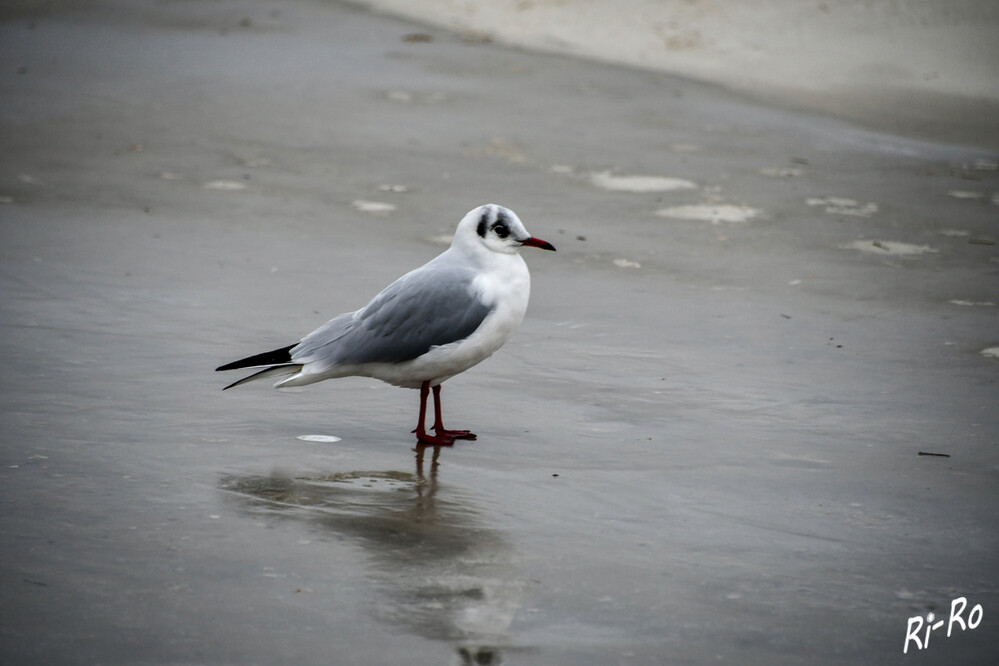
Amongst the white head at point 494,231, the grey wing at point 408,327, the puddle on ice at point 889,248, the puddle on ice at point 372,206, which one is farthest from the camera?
the puddle on ice at point 372,206

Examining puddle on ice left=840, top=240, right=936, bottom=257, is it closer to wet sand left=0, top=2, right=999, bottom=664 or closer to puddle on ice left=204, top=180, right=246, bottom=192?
wet sand left=0, top=2, right=999, bottom=664

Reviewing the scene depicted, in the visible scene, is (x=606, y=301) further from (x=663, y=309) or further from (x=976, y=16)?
(x=976, y=16)

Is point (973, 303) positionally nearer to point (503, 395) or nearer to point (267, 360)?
point (503, 395)

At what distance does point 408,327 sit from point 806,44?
14.5 metres

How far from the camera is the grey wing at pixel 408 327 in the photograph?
5074mm

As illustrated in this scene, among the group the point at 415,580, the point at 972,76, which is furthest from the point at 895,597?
the point at 972,76

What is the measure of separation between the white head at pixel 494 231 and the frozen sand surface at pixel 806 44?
8.91 meters

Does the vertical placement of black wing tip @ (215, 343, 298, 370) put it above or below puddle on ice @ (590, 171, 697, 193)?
below

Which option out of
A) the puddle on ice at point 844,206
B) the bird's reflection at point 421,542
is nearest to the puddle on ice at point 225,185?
the puddle on ice at point 844,206

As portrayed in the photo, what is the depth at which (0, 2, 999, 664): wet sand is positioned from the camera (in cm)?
362

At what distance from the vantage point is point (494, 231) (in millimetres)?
5246

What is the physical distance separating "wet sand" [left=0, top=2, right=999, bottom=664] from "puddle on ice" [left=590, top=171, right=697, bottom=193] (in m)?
0.05

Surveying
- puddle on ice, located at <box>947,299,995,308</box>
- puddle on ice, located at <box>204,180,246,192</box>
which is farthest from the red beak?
puddle on ice, located at <box>204,180,246,192</box>

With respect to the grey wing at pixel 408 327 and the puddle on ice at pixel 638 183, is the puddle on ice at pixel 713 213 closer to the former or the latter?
the puddle on ice at pixel 638 183
